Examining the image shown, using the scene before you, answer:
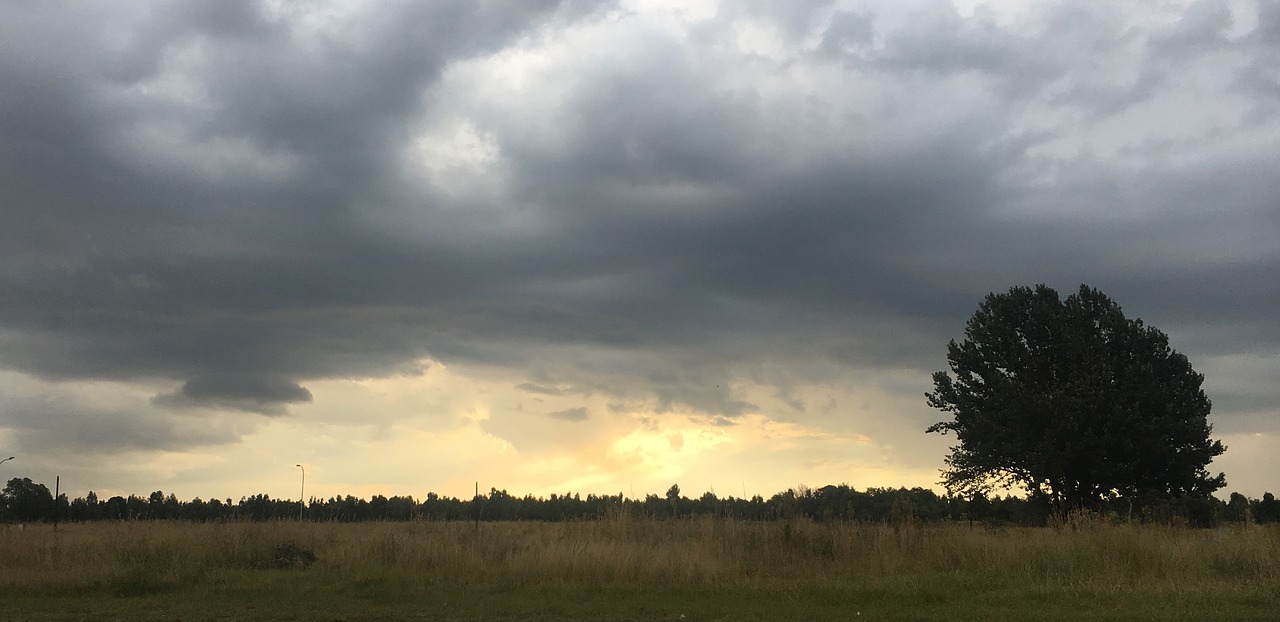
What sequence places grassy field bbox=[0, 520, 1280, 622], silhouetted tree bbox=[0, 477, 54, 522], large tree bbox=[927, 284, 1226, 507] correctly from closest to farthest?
grassy field bbox=[0, 520, 1280, 622], large tree bbox=[927, 284, 1226, 507], silhouetted tree bbox=[0, 477, 54, 522]

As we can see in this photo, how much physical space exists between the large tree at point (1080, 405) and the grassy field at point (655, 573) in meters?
13.9

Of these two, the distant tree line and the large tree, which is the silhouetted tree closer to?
the distant tree line

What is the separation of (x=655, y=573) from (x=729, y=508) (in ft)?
30.0

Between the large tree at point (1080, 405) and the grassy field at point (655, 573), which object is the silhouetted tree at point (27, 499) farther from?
the large tree at point (1080, 405)

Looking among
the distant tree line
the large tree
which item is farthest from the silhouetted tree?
the large tree

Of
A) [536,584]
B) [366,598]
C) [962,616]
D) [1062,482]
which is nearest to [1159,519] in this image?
[1062,482]

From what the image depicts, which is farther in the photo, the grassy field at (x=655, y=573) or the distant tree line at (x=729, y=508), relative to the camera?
the distant tree line at (x=729, y=508)

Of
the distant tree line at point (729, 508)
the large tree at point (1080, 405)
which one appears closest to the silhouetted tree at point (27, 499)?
the distant tree line at point (729, 508)

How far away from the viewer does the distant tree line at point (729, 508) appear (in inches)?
1015

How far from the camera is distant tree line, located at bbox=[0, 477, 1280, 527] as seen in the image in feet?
84.6

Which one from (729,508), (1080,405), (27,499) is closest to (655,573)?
(729,508)

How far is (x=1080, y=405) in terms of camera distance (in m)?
35.5

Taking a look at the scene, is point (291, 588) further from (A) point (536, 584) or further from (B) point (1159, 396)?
(B) point (1159, 396)

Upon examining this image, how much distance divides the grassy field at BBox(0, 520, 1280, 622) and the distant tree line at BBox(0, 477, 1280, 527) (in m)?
1.72
